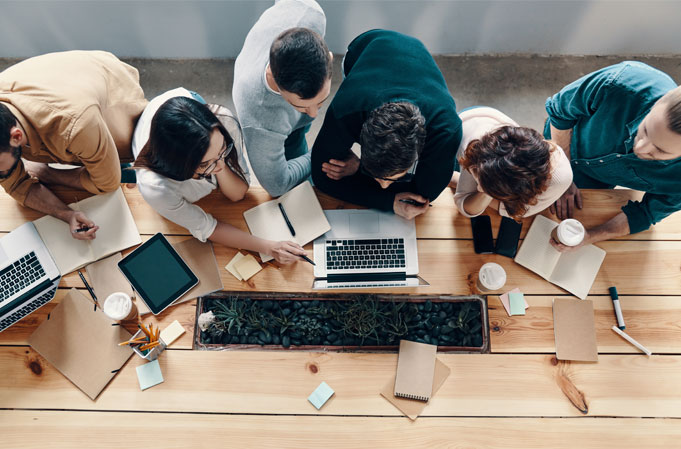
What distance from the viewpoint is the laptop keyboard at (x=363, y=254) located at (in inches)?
61.4

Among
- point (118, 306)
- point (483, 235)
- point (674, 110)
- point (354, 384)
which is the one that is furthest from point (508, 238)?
point (118, 306)

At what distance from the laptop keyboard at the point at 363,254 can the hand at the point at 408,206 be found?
0.12 m

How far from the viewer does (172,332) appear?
148 centimetres

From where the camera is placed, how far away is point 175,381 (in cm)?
145

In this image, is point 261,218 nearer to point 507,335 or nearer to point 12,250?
point 12,250

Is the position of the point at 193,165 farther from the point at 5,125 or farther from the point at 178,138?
the point at 5,125

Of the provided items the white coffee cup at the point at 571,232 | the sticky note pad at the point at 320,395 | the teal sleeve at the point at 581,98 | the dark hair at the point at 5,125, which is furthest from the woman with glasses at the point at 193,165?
the teal sleeve at the point at 581,98

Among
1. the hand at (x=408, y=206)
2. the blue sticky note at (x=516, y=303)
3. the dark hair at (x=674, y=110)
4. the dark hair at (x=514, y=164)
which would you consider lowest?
the blue sticky note at (x=516, y=303)

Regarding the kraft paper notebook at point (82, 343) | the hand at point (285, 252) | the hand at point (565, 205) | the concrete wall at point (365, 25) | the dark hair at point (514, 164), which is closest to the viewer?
the dark hair at point (514, 164)

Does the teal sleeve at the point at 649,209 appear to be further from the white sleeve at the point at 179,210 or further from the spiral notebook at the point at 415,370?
the white sleeve at the point at 179,210

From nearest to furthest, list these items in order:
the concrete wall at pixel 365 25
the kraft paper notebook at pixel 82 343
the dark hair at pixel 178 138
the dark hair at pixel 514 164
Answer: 1. the dark hair at pixel 178 138
2. the dark hair at pixel 514 164
3. the kraft paper notebook at pixel 82 343
4. the concrete wall at pixel 365 25

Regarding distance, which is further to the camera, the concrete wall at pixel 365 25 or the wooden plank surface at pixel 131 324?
the concrete wall at pixel 365 25

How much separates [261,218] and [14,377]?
0.94 meters

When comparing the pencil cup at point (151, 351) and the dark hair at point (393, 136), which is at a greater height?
the dark hair at point (393, 136)
